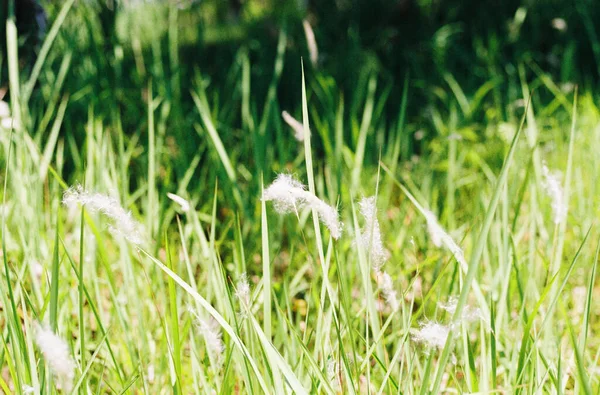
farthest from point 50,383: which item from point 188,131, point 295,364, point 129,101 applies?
point 129,101

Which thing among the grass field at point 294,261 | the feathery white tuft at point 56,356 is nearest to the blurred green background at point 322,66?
the grass field at point 294,261

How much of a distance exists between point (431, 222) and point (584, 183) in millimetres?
1399

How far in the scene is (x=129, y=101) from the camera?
2166 mm

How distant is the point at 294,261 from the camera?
1474 mm

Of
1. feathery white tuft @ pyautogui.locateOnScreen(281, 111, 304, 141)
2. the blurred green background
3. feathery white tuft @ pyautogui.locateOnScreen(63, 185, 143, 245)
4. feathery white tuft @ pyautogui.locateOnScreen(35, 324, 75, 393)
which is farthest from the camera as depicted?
the blurred green background

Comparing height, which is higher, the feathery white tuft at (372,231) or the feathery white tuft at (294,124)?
the feathery white tuft at (294,124)

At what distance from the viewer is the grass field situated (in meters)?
0.67

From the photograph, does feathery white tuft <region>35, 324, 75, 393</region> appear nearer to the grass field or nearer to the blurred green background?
the grass field

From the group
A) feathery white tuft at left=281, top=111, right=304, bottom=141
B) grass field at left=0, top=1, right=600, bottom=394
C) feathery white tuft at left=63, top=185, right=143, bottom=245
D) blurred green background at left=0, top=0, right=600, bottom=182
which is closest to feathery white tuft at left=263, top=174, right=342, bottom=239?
grass field at left=0, top=1, right=600, bottom=394

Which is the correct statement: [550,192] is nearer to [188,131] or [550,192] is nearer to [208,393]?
[208,393]

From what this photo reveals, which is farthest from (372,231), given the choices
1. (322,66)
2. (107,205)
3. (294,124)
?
(322,66)

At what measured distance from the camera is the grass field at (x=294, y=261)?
2.18 ft

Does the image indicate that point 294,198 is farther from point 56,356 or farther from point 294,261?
point 294,261

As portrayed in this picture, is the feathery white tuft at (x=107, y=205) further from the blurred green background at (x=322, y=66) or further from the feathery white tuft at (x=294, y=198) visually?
the blurred green background at (x=322, y=66)
